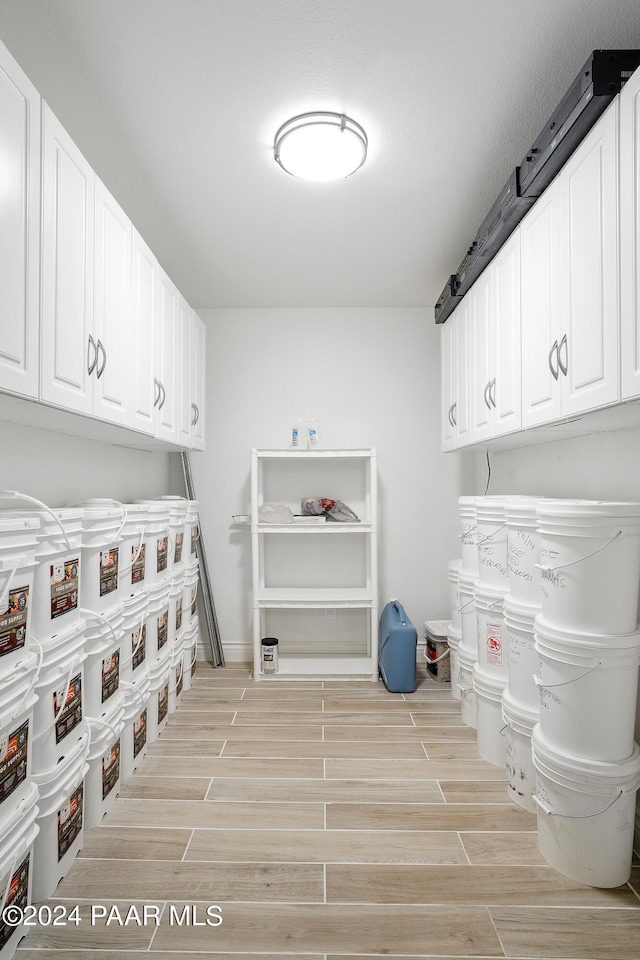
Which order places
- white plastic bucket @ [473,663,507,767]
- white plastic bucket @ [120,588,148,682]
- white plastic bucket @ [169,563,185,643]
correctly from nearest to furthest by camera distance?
1. white plastic bucket @ [120,588,148,682]
2. white plastic bucket @ [473,663,507,767]
3. white plastic bucket @ [169,563,185,643]

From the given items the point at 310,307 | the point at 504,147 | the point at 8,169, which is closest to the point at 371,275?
the point at 310,307

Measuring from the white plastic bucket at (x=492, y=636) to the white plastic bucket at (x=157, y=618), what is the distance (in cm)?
154

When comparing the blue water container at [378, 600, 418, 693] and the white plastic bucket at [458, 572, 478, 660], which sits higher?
the white plastic bucket at [458, 572, 478, 660]

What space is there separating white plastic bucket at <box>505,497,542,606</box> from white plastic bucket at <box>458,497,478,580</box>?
0.57 metres

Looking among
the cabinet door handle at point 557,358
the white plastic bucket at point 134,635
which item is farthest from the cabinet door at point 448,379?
the white plastic bucket at point 134,635

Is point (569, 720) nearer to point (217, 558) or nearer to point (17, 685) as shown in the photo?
point (17, 685)

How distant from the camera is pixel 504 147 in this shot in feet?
7.23

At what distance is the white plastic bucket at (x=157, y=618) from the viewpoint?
258 centimetres

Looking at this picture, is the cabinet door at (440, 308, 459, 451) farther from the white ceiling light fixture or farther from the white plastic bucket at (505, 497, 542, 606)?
the white ceiling light fixture

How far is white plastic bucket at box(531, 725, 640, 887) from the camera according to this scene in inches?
65.9

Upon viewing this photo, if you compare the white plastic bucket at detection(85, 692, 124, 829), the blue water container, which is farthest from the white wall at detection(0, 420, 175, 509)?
the blue water container

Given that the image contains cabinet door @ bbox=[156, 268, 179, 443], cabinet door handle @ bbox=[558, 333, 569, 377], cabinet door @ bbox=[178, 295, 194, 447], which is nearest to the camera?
cabinet door handle @ bbox=[558, 333, 569, 377]

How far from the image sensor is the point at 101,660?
200 centimetres

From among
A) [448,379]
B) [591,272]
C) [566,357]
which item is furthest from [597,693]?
[448,379]
